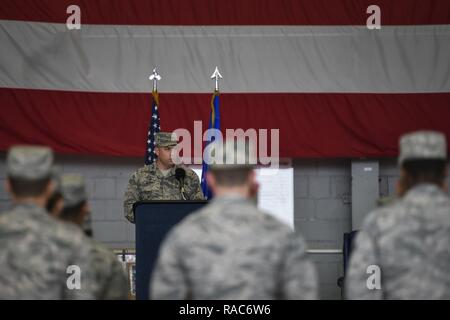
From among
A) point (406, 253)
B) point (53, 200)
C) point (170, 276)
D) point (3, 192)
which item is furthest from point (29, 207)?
point (3, 192)

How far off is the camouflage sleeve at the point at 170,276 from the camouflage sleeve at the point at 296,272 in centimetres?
31

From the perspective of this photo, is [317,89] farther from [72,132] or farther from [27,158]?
[27,158]

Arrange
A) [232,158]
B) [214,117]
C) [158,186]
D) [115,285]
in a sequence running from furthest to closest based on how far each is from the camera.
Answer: [214,117]
[158,186]
[115,285]
[232,158]

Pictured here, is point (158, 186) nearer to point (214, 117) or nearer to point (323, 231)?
point (214, 117)

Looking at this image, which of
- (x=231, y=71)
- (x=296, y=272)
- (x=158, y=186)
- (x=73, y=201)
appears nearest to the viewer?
(x=296, y=272)

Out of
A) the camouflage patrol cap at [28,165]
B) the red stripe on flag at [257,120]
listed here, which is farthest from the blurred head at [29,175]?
the red stripe on flag at [257,120]

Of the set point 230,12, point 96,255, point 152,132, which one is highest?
point 230,12

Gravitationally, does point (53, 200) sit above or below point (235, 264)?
above

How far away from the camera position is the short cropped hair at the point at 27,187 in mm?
2867

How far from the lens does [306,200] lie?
7328 millimetres

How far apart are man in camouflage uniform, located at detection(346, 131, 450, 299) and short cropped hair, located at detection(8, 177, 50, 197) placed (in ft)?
3.37

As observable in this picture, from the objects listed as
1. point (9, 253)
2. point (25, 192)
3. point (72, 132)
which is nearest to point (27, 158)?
point (25, 192)

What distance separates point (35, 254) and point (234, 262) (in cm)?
63

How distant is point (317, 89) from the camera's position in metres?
7.15
